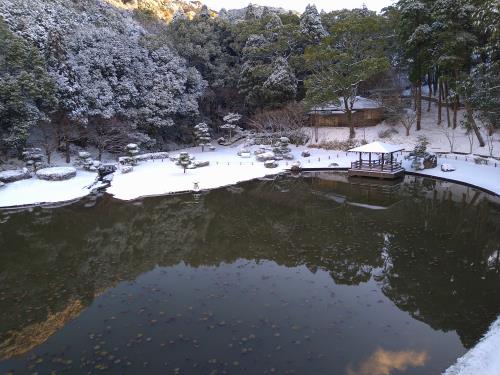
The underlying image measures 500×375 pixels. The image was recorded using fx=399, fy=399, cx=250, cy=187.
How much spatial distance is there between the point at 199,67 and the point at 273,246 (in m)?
32.3

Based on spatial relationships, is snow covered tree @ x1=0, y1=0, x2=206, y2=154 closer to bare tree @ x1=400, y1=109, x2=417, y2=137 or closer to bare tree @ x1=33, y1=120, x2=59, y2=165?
bare tree @ x1=33, y1=120, x2=59, y2=165

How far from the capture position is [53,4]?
31.9 meters

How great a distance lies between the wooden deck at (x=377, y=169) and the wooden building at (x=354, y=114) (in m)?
10.6

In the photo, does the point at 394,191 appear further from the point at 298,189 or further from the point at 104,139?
the point at 104,139

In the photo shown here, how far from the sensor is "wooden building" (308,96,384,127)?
37406 mm

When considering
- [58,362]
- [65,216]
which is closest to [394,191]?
[65,216]

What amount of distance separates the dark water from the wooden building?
1850 centimetres

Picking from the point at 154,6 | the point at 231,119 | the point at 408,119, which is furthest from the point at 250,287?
the point at 154,6

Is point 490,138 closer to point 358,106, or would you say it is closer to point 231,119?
point 358,106

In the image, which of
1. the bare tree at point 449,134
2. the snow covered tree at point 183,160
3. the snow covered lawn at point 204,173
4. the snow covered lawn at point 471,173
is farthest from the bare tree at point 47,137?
the bare tree at point 449,134

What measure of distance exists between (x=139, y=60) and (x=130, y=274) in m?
27.5

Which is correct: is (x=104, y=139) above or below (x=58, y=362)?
above

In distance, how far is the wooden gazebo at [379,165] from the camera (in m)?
25.9

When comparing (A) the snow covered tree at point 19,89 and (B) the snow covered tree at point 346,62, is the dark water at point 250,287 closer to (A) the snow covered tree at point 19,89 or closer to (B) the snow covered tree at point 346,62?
(A) the snow covered tree at point 19,89
